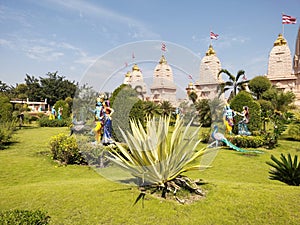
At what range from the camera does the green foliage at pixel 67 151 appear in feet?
25.6

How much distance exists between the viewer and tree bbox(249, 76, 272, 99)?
3225 centimetres

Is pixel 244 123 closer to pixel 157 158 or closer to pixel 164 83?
pixel 164 83

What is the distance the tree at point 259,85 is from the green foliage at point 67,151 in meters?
29.6

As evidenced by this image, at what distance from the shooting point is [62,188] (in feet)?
15.5

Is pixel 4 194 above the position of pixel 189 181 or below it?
below

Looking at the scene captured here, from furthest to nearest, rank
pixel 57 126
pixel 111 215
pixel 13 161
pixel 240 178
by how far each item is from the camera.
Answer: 1. pixel 57 126
2. pixel 13 161
3. pixel 240 178
4. pixel 111 215

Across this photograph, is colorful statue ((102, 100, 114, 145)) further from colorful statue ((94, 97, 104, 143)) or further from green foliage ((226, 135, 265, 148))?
green foliage ((226, 135, 265, 148))

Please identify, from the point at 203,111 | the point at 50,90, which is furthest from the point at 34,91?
the point at 203,111

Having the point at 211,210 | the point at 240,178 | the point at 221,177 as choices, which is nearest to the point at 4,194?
the point at 211,210

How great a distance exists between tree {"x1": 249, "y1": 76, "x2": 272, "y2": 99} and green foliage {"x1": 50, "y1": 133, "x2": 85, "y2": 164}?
29.6 meters

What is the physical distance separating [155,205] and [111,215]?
0.69 meters

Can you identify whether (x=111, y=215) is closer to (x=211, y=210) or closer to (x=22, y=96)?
(x=211, y=210)

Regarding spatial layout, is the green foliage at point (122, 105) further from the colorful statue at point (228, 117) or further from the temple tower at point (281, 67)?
the temple tower at point (281, 67)

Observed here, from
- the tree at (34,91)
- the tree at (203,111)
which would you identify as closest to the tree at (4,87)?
the tree at (34,91)
